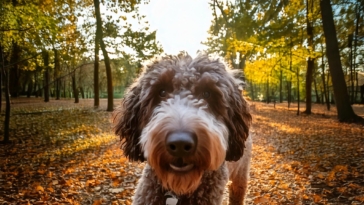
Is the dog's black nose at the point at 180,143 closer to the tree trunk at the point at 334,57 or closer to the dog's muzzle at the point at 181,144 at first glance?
the dog's muzzle at the point at 181,144

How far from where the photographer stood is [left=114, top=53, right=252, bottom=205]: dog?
201cm

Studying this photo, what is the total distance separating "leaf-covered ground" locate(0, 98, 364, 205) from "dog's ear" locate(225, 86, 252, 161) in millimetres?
1082

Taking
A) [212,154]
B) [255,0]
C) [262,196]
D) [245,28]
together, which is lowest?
[262,196]

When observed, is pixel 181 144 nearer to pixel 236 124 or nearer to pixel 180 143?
pixel 180 143

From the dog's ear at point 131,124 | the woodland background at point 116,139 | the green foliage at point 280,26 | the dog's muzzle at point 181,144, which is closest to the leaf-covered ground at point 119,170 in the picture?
the woodland background at point 116,139

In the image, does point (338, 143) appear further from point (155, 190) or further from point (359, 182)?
point (155, 190)

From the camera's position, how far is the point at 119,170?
260 inches

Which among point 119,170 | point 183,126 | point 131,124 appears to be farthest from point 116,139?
point 183,126

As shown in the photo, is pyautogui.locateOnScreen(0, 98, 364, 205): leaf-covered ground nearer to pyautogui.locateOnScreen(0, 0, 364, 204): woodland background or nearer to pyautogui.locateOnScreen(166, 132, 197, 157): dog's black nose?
pyautogui.locateOnScreen(0, 0, 364, 204): woodland background

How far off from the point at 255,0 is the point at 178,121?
12546 mm

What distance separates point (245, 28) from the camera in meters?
14.1

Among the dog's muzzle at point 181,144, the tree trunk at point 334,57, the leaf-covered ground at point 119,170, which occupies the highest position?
the tree trunk at point 334,57

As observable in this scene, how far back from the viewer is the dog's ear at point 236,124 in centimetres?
268

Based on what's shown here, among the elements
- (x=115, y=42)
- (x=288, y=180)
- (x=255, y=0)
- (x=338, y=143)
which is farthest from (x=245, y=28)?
(x=288, y=180)
